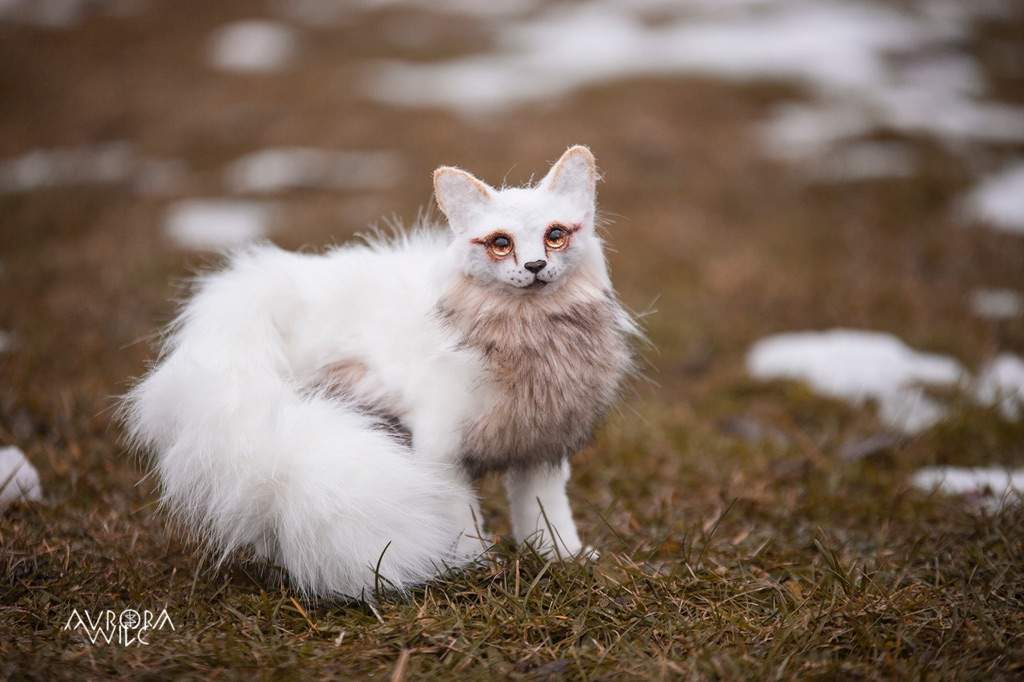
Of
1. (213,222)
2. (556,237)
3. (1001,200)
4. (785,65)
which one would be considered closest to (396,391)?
(556,237)

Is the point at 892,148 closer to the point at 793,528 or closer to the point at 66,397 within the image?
the point at 793,528

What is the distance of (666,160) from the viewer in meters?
9.32

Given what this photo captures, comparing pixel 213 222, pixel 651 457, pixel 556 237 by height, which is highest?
pixel 556 237

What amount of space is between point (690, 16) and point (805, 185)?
8.32 metres

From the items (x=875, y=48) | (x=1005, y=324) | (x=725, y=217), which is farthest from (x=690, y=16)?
(x=1005, y=324)

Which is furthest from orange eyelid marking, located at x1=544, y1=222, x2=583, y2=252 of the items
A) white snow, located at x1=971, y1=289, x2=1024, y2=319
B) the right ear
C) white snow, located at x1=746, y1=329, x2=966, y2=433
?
white snow, located at x1=971, y1=289, x2=1024, y2=319

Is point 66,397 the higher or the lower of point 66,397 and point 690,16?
the lower

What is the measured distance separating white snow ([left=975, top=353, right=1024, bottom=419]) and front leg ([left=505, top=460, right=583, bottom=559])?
281 centimetres

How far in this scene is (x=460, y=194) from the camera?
2.33m

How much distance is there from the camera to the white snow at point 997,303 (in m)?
5.86

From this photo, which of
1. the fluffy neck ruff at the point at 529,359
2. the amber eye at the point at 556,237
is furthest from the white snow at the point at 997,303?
the amber eye at the point at 556,237

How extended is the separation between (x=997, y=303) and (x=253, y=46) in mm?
13407

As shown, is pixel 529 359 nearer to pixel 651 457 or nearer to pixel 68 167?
pixel 651 457

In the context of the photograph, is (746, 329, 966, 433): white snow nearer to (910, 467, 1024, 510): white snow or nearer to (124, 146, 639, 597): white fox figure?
(910, 467, 1024, 510): white snow
